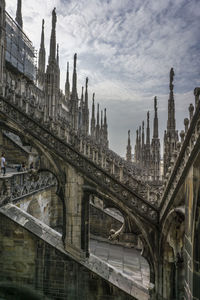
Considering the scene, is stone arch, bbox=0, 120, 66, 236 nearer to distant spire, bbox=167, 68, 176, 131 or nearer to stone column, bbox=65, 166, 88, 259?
stone column, bbox=65, 166, 88, 259

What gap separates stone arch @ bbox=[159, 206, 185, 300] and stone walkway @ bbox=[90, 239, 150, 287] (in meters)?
3.02

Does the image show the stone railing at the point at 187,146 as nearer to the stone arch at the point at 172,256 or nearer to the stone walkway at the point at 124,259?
the stone arch at the point at 172,256

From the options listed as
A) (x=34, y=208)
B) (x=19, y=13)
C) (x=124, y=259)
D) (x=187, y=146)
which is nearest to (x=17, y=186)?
(x=34, y=208)

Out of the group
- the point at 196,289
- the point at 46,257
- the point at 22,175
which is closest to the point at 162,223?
the point at 196,289

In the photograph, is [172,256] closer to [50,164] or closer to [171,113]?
[50,164]

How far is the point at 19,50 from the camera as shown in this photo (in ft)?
79.1

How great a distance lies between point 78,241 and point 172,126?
1074 centimetres

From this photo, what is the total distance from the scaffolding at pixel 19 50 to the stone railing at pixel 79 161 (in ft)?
58.0

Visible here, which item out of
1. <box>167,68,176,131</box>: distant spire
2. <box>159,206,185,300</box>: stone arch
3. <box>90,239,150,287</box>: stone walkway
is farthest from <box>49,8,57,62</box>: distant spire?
<box>159,206,185,300</box>: stone arch

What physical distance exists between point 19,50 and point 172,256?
2639 centimetres

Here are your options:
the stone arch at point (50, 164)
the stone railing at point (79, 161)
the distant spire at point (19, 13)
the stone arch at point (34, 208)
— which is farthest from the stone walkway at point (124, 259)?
the distant spire at point (19, 13)

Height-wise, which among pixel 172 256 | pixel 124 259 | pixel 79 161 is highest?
pixel 79 161

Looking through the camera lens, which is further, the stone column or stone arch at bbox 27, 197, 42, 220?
stone arch at bbox 27, 197, 42, 220

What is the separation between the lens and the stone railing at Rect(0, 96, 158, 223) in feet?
21.2
